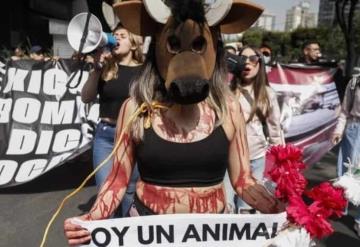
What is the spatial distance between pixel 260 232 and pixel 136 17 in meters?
0.92

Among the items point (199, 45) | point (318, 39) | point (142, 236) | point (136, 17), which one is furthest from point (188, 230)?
point (318, 39)

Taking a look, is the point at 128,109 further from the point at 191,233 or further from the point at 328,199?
the point at 328,199

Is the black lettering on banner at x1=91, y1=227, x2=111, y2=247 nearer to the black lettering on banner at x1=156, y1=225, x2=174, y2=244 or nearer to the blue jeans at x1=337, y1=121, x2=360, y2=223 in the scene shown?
the black lettering on banner at x1=156, y1=225, x2=174, y2=244

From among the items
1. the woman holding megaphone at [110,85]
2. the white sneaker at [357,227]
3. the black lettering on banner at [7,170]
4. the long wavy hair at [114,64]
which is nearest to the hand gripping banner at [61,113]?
the black lettering on banner at [7,170]

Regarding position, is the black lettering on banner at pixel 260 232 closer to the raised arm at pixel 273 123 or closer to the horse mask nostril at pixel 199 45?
the horse mask nostril at pixel 199 45

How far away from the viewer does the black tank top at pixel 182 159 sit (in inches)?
71.4

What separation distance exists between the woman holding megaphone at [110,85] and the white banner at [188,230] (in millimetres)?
1797

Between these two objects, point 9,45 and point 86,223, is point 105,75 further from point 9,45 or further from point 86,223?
point 9,45

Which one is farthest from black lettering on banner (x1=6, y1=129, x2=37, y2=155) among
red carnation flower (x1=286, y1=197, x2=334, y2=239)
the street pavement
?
red carnation flower (x1=286, y1=197, x2=334, y2=239)

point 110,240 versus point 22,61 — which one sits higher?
point 110,240

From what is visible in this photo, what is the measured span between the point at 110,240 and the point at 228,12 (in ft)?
3.04

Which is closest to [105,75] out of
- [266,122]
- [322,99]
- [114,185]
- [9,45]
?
[266,122]

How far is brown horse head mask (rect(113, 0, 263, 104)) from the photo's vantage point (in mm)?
1688

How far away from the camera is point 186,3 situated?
1.83m
